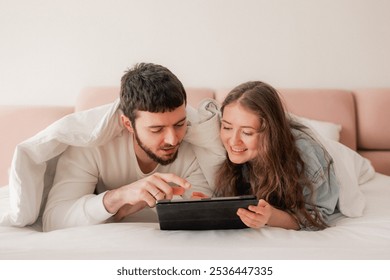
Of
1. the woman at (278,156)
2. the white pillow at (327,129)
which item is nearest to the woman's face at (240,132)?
the woman at (278,156)

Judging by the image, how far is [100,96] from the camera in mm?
1839

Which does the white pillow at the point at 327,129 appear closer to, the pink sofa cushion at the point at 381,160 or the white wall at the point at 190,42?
the pink sofa cushion at the point at 381,160

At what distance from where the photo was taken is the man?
3.82ft

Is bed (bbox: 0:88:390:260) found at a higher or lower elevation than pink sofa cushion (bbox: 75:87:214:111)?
lower

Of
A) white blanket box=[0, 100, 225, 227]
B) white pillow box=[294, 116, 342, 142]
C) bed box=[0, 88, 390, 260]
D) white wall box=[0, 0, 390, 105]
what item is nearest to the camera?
bed box=[0, 88, 390, 260]

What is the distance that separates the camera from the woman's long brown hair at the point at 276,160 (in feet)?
4.03

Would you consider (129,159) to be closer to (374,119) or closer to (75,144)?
(75,144)

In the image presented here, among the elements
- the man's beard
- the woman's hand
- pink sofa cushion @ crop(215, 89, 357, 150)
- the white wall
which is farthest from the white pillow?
the woman's hand

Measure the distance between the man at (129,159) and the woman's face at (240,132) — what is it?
0.13 metres

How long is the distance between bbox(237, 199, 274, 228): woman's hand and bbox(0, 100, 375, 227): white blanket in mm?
343

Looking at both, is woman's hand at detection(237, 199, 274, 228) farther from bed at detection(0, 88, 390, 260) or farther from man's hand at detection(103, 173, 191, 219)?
man's hand at detection(103, 173, 191, 219)
